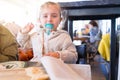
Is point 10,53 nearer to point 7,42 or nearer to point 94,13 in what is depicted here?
point 7,42

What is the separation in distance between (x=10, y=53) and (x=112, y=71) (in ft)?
2.56

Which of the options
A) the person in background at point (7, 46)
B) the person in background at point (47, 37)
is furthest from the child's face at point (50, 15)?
the person in background at point (7, 46)

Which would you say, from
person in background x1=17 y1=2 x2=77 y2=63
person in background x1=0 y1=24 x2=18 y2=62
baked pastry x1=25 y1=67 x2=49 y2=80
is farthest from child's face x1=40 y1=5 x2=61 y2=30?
baked pastry x1=25 y1=67 x2=49 y2=80

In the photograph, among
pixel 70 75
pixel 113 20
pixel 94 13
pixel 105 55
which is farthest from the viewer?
pixel 105 55

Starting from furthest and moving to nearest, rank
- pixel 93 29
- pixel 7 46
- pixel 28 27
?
pixel 93 29 → pixel 28 27 → pixel 7 46

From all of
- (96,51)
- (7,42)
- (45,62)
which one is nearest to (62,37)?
(7,42)

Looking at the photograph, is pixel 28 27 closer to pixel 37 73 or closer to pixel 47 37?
pixel 47 37

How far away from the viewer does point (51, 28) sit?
2.61ft

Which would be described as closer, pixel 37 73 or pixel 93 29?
pixel 37 73

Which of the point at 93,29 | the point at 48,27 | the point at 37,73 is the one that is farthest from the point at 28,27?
the point at 93,29

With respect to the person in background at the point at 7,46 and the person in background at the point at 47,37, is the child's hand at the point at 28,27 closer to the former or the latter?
the person in background at the point at 47,37

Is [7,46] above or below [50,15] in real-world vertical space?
below

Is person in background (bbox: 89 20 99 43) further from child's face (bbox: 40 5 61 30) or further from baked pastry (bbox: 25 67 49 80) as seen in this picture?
baked pastry (bbox: 25 67 49 80)

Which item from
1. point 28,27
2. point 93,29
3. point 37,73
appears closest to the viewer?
point 37,73
